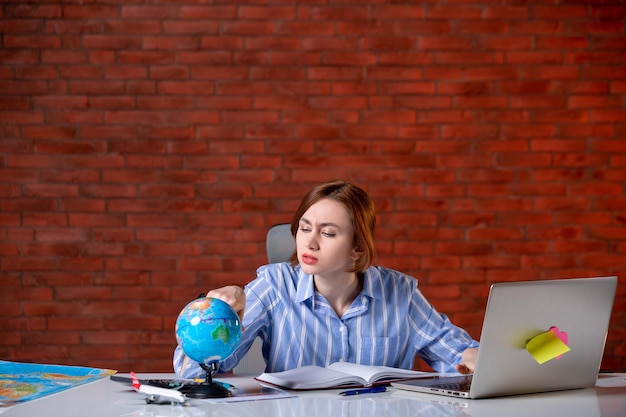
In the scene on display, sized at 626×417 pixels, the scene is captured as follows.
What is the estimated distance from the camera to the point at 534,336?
1652 millimetres

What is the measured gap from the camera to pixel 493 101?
12.7ft

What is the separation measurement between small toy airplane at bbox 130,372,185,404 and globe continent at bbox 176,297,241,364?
0.30 ft

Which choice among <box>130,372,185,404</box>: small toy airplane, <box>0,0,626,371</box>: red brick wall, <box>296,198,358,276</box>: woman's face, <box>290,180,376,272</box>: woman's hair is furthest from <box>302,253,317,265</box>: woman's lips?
<box>0,0,626,371</box>: red brick wall

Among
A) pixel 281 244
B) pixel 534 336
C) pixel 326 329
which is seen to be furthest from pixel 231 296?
pixel 281 244

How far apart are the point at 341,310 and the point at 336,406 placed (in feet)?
2.22

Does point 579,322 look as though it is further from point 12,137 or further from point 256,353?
point 12,137

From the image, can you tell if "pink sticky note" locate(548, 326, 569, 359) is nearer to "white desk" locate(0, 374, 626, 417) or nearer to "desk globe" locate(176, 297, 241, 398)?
"white desk" locate(0, 374, 626, 417)

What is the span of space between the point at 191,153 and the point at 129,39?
0.62 meters

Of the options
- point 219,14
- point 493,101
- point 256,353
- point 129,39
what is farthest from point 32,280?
point 493,101

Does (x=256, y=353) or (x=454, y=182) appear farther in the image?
(x=454, y=182)

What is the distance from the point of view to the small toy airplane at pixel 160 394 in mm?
1588

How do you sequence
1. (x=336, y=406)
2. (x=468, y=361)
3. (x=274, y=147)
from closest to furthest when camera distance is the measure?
1. (x=336, y=406)
2. (x=468, y=361)
3. (x=274, y=147)

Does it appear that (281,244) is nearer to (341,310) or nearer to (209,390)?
(341,310)

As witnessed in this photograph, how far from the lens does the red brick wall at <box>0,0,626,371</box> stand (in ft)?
12.4
